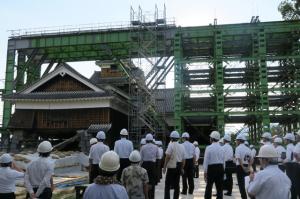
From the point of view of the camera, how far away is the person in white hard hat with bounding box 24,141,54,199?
22.1ft

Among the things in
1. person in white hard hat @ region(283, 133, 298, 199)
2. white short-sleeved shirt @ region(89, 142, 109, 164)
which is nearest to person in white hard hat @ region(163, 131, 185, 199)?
white short-sleeved shirt @ region(89, 142, 109, 164)

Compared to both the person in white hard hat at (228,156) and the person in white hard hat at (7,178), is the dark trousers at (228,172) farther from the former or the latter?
the person in white hard hat at (7,178)

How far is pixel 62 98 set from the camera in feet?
94.2

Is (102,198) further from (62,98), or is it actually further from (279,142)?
(62,98)

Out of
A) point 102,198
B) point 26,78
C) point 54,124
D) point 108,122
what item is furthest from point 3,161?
point 26,78

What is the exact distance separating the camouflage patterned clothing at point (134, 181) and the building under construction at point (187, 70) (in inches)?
707

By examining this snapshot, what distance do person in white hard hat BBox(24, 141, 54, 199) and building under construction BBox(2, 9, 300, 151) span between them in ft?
59.4

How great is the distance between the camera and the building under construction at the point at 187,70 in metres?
25.0

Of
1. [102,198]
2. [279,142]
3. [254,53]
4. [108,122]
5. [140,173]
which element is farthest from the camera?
[108,122]

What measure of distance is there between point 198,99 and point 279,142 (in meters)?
16.7

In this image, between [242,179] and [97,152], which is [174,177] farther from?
[97,152]

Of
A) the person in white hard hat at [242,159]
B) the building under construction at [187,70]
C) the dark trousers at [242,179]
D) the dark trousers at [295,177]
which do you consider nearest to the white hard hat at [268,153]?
the dark trousers at [295,177]

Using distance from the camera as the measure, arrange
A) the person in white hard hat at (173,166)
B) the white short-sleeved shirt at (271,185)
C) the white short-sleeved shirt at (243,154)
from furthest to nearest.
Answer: the white short-sleeved shirt at (243,154)
the person in white hard hat at (173,166)
the white short-sleeved shirt at (271,185)

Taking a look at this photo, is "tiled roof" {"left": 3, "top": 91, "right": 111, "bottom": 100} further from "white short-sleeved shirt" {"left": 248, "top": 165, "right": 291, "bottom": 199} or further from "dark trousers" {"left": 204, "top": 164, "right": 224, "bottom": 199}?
"white short-sleeved shirt" {"left": 248, "top": 165, "right": 291, "bottom": 199}
